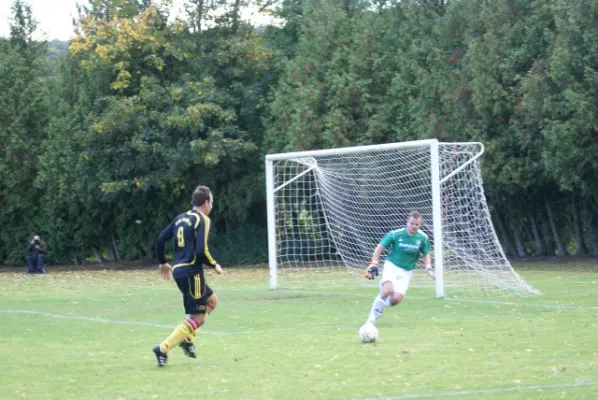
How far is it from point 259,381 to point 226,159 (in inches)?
1305

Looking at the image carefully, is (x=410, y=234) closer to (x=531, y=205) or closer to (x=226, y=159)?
(x=531, y=205)

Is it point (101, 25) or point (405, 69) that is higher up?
point (101, 25)

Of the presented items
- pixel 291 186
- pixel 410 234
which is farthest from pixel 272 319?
pixel 291 186

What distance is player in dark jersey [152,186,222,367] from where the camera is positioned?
1118 cm

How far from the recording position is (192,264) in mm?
11273

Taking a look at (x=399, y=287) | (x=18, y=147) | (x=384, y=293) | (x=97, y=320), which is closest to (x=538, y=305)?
(x=399, y=287)

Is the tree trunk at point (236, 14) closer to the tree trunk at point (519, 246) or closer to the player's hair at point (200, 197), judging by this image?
the tree trunk at point (519, 246)

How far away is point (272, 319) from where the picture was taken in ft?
55.4

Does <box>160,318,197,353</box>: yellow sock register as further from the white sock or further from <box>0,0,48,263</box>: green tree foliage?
<box>0,0,48,263</box>: green tree foliage

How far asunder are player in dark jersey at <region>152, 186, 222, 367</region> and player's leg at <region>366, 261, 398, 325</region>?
283cm

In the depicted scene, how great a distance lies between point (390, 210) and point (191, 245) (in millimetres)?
18719

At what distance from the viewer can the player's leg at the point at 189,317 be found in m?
11.2

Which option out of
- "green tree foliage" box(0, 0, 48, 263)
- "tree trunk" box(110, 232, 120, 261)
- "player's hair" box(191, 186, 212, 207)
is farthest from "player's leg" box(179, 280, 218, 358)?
"green tree foliage" box(0, 0, 48, 263)

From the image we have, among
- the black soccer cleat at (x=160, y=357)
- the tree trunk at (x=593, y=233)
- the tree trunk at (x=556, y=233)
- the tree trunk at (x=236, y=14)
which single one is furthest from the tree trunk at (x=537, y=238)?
the black soccer cleat at (x=160, y=357)
